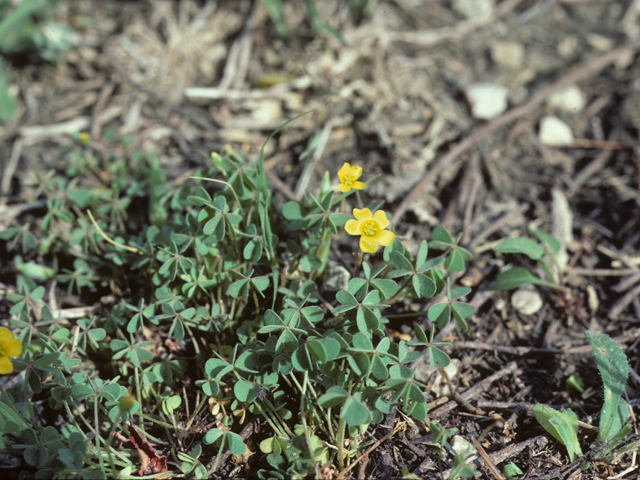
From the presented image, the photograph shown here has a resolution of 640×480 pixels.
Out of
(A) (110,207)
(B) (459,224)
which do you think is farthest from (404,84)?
(A) (110,207)

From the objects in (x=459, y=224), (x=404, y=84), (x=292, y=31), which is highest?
(x=292, y=31)

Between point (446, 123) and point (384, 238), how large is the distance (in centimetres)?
202

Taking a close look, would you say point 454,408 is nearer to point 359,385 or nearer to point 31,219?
point 359,385

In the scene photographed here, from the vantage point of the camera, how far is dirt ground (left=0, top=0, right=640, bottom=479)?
2.84 m

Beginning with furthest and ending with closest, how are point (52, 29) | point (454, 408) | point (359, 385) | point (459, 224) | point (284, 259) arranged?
point (52, 29), point (459, 224), point (284, 259), point (454, 408), point (359, 385)

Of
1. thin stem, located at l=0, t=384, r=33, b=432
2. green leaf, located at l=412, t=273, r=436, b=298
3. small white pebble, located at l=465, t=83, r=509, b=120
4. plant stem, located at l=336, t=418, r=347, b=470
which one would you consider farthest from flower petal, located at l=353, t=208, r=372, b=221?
small white pebble, located at l=465, t=83, r=509, b=120

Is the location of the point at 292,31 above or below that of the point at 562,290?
above

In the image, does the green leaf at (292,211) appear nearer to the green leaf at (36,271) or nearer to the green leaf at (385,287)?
the green leaf at (385,287)

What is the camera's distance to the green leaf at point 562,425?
222 cm

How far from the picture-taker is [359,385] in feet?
7.23

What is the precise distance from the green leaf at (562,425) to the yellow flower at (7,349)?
90.0 inches

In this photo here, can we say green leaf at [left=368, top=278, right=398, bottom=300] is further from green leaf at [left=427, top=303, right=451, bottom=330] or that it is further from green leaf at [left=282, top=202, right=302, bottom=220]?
green leaf at [left=282, top=202, right=302, bottom=220]

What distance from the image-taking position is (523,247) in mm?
2828

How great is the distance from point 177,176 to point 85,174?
2.18 feet
